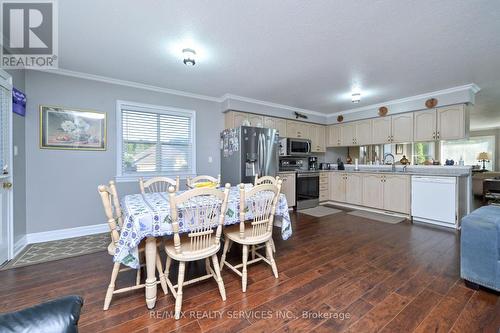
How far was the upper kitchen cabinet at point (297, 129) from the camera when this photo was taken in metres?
5.34

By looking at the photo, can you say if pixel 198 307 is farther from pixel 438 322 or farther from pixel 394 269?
pixel 394 269

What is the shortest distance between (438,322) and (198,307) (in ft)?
5.71

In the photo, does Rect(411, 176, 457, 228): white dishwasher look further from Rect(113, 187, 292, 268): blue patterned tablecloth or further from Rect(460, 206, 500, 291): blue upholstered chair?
Rect(113, 187, 292, 268): blue patterned tablecloth

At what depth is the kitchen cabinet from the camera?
5531mm

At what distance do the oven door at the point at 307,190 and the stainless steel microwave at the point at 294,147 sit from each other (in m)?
0.55

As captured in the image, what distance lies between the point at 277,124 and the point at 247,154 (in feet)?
4.94

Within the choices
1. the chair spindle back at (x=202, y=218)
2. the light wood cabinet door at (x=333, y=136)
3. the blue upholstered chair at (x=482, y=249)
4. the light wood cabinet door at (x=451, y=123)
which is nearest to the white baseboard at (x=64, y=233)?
the chair spindle back at (x=202, y=218)

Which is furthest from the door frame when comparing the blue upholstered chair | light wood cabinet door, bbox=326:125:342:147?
light wood cabinet door, bbox=326:125:342:147

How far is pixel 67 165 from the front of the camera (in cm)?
324

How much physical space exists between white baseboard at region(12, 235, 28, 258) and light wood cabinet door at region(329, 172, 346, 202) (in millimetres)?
5733

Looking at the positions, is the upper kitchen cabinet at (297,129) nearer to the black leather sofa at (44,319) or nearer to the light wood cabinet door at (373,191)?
the light wood cabinet door at (373,191)

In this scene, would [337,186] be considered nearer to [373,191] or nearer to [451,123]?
[373,191]

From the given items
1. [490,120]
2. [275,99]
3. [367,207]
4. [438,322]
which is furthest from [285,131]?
[490,120]

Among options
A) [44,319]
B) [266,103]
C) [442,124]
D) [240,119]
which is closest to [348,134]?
[442,124]
